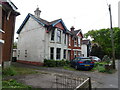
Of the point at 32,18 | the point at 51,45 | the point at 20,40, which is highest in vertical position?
the point at 32,18

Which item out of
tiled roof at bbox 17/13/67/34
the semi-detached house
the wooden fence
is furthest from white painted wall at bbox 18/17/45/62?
the wooden fence

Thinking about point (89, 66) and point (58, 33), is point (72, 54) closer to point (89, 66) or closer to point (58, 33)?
point (58, 33)

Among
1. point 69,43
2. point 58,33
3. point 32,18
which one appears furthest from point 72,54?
point 32,18

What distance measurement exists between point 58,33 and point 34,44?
4.54 m

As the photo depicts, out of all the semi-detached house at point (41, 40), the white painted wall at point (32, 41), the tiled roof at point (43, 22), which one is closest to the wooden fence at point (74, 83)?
the semi-detached house at point (41, 40)

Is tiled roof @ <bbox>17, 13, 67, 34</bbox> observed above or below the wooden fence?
above

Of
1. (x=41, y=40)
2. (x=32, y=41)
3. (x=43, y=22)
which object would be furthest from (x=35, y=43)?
(x=43, y=22)

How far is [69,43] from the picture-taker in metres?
20.0

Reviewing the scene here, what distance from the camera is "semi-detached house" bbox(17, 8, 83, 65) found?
604 inches

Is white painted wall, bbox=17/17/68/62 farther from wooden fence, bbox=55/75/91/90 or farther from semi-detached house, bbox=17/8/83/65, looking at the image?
wooden fence, bbox=55/75/91/90

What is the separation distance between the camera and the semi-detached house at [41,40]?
1533 centimetres

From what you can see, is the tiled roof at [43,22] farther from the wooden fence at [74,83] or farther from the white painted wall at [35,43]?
the wooden fence at [74,83]

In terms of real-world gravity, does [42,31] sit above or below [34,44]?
above

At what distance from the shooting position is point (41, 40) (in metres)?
15.4
